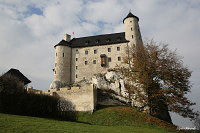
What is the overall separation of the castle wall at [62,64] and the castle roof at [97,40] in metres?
1.68

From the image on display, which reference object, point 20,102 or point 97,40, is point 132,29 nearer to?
point 97,40

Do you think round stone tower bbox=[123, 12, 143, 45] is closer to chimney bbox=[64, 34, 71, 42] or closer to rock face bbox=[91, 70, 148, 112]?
rock face bbox=[91, 70, 148, 112]

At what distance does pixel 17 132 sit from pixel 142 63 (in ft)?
59.9

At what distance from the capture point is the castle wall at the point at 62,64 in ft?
Result: 136

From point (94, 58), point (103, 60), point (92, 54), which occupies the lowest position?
point (103, 60)

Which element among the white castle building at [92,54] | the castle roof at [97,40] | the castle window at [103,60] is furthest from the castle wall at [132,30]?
the castle window at [103,60]

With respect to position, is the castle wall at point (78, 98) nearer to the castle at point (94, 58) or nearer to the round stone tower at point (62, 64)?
the castle at point (94, 58)

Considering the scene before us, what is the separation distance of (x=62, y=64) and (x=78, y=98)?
1699 centimetres

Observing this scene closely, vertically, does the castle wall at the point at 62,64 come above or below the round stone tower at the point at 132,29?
below

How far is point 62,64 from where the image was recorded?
139 feet

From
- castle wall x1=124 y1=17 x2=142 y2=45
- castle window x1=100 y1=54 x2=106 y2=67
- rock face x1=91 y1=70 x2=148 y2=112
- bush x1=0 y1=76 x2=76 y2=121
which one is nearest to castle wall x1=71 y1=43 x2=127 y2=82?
castle window x1=100 y1=54 x2=106 y2=67

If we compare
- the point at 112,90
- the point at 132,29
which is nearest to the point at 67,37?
the point at 132,29

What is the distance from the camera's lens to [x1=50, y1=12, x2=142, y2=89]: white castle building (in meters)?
41.1

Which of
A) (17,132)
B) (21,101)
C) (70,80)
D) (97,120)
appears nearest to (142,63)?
(97,120)
